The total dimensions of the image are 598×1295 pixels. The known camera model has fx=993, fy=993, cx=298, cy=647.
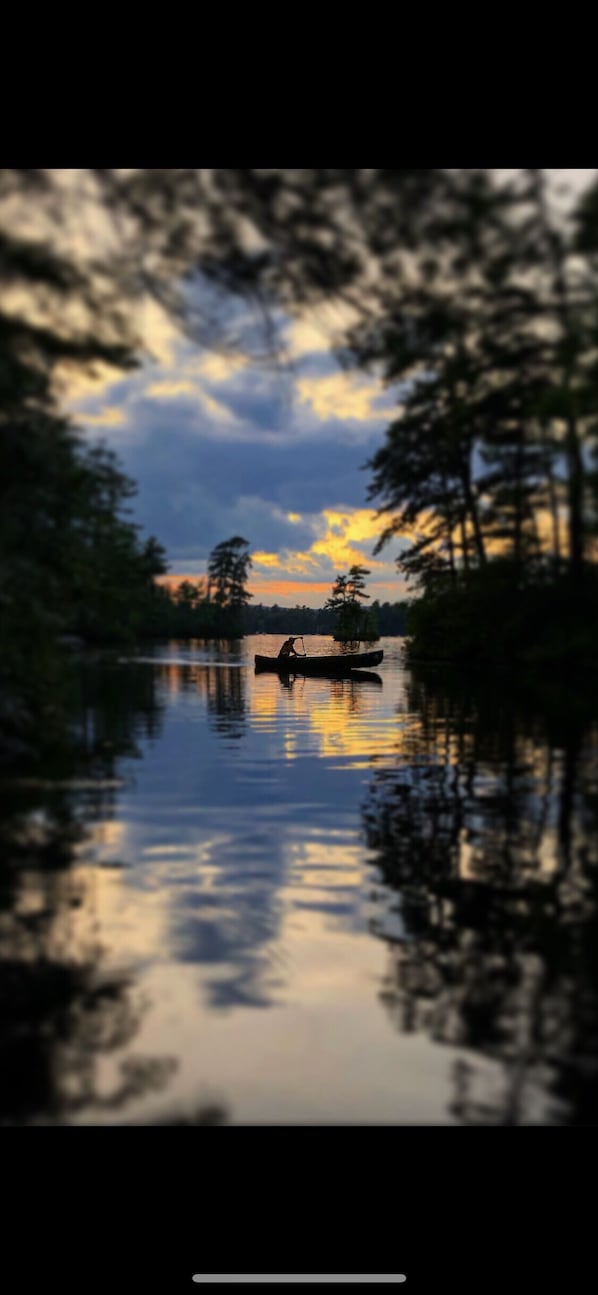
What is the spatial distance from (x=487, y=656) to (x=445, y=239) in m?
3.55

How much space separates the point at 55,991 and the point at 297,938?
1.28 m

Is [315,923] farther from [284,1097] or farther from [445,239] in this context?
[445,239]

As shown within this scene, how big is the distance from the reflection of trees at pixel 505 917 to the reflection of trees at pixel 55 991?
3.66ft

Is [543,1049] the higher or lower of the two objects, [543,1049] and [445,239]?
the lower

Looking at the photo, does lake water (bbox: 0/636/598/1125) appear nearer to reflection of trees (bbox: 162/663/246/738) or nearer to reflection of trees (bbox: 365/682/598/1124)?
reflection of trees (bbox: 365/682/598/1124)

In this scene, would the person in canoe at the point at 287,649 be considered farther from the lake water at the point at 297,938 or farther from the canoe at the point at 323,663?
the lake water at the point at 297,938

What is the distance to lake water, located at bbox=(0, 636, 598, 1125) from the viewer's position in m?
3.48

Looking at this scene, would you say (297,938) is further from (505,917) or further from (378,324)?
(378,324)

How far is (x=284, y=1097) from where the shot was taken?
11.4 ft

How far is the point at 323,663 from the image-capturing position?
111ft

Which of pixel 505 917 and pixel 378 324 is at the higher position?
pixel 378 324

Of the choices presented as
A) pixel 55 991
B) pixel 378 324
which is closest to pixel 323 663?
pixel 378 324

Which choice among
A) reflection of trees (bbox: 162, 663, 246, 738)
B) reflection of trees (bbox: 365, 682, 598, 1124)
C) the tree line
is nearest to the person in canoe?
reflection of trees (bbox: 162, 663, 246, 738)

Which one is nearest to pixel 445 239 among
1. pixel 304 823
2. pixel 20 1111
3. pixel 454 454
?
pixel 454 454
